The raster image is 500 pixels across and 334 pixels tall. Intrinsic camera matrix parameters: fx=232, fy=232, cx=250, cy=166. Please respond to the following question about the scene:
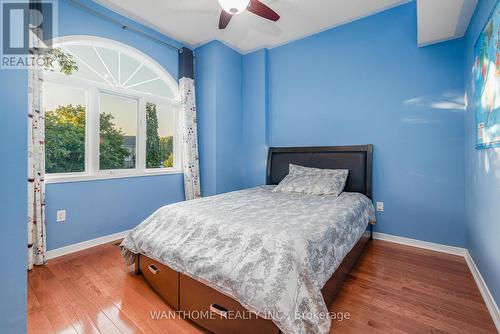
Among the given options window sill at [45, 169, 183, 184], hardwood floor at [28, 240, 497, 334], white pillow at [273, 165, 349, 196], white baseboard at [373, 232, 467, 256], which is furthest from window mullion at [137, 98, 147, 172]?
white baseboard at [373, 232, 467, 256]

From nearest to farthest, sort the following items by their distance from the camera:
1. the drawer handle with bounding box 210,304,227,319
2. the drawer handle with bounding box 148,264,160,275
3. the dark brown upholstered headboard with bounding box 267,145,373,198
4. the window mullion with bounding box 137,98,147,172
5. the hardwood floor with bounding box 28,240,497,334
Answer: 1. the drawer handle with bounding box 210,304,227,319
2. the hardwood floor with bounding box 28,240,497,334
3. the drawer handle with bounding box 148,264,160,275
4. the dark brown upholstered headboard with bounding box 267,145,373,198
5. the window mullion with bounding box 137,98,147,172

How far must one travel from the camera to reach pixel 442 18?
2146 millimetres

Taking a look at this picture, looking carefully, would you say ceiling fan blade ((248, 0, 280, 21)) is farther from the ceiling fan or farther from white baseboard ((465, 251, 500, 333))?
white baseboard ((465, 251, 500, 333))

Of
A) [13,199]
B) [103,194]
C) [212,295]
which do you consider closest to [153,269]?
[212,295]

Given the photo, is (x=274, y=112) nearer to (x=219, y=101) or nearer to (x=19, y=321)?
(x=219, y=101)

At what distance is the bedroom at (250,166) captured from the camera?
134 centimetres

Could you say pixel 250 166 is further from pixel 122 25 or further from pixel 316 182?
pixel 122 25

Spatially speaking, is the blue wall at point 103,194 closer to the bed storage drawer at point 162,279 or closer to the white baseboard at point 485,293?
the bed storage drawer at point 162,279

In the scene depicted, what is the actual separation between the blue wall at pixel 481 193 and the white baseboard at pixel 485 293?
0.16ft

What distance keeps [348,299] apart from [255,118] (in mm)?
2904

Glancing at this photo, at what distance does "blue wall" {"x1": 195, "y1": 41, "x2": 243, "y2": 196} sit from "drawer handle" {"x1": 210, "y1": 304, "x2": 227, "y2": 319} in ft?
7.51

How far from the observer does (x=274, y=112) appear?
3.80 meters

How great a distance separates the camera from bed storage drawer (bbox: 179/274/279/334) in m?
1.21

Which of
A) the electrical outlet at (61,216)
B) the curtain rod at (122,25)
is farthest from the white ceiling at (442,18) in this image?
the electrical outlet at (61,216)
